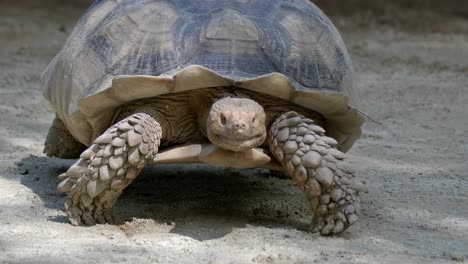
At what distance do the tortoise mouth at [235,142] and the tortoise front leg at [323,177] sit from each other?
17cm

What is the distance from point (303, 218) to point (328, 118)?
46 cm

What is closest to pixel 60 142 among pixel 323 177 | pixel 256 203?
pixel 256 203

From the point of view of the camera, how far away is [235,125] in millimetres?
3326

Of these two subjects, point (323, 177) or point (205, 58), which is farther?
point (205, 58)

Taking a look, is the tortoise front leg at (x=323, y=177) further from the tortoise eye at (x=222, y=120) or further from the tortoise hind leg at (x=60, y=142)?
the tortoise hind leg at (x=60, y=142)

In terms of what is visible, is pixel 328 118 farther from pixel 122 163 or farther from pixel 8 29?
pixel 8 29

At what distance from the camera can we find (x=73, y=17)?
9836 millimetres

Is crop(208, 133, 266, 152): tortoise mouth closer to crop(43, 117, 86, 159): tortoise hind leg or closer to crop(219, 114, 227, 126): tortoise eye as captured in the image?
crop(219, 114, 227, 126): tortoise eye

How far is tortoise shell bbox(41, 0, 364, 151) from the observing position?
358 cm

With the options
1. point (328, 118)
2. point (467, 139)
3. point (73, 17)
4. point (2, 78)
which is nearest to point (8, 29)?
point (73, 17)

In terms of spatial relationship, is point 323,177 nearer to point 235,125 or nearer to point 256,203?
point 235,125

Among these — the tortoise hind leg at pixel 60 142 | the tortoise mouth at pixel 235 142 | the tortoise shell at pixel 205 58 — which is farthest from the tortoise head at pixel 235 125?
the tortoise hind leg at pixel 60 142

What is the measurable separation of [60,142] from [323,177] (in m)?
1.70

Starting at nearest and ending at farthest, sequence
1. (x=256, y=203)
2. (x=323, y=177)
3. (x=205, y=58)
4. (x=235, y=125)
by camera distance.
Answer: (x=235, y=125), (x=323, y=177), (x=205, y=58), (x=256, y=203)
